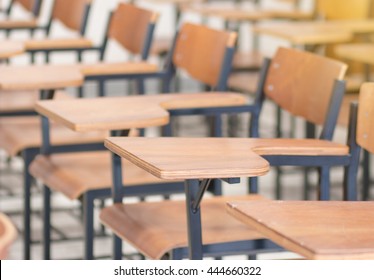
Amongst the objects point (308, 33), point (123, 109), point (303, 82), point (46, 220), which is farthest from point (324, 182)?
point (308, 33)

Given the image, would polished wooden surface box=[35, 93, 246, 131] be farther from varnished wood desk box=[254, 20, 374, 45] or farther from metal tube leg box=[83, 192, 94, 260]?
varnished wood desk box=[254, 20, 374, 45]

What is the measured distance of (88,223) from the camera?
3.51m

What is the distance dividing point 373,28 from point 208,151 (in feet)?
11.2

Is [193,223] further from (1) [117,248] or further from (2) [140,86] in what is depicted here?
(2) [140,86]

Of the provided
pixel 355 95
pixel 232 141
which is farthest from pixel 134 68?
pixel 232 141

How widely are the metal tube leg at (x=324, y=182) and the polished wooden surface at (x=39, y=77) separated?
1.13 meters

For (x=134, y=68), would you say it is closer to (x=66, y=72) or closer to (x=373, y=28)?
(x=66, y=72)

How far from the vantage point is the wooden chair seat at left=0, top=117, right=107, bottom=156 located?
4.06 meters

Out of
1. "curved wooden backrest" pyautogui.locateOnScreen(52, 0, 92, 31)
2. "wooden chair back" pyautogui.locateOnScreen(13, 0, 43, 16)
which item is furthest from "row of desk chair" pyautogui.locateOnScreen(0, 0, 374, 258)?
"wooden chair back" pyautogui.locateOnScreen(13, 0, 43, 16)

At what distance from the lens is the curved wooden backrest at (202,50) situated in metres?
3.87

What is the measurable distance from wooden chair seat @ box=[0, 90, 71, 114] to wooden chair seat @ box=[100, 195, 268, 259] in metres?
1.48

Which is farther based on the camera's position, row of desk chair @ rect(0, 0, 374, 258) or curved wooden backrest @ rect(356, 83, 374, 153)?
row of desk chair @ rect(0, 0, 374, 258)

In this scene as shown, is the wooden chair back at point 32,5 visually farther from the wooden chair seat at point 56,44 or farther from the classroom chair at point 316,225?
the classroom chair at point 316,225

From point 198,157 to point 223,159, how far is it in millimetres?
70
